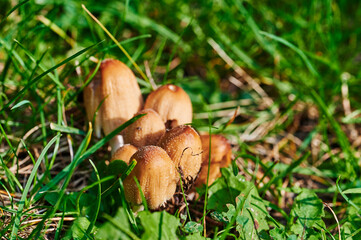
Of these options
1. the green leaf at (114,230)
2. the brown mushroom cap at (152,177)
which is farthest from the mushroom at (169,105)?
the green leaf at (114,230)

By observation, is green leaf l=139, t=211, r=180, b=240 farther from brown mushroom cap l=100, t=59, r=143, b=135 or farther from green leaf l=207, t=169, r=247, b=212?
brown mushroom cap l=100, t=59, r=143, b=135

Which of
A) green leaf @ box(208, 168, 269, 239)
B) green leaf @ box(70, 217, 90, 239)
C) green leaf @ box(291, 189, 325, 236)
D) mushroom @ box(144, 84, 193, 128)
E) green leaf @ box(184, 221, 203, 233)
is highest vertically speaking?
mushroom @ box(144, 84, 193, 128)

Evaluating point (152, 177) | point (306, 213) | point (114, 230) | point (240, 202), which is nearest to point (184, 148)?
point (152, 177)

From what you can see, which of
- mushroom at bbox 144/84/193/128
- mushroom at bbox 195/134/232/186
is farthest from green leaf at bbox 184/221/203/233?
mushroom at bbox 144/84/193/128

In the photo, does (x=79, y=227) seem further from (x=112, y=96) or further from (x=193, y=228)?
(x=112, y=96)

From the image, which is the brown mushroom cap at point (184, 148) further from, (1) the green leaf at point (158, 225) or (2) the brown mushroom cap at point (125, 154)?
(1) the green leaf at point (158, 225)

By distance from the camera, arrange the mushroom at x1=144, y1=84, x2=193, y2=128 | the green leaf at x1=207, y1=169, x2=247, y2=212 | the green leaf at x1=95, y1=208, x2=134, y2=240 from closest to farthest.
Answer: the green leaf at x1=95, y1=208, x2=134, y2=240
the green leaf at x1=207, y1=169, x2=247, y2=212
the mushroom at x1=144, y1=84, x2=193, y2=128

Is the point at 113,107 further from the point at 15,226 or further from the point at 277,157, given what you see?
the point at 277,157
